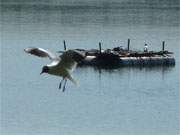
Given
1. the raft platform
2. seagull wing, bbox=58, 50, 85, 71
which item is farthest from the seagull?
the raft platform

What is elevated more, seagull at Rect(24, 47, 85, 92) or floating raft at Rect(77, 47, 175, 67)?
seagull at Rect(24, 47, 85, 92)

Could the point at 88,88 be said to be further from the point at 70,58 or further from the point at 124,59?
the point at 70,58

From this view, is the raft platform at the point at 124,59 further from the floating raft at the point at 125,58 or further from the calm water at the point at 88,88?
the calm water at the point at 88,88

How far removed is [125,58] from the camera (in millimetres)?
72688

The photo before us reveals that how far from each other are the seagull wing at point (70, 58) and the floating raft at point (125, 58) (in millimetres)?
63467

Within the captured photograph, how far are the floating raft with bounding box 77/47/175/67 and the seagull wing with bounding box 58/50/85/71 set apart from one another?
208 feet

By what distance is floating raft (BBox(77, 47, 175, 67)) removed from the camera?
236ft

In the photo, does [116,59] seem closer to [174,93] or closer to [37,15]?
[174,93]

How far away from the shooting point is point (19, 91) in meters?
58.0

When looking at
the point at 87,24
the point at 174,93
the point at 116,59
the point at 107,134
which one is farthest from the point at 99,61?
the point at 87,24

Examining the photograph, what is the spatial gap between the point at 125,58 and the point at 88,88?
12.1 metres

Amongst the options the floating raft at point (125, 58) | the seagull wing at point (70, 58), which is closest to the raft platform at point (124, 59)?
the floating raft at point (125, 58)

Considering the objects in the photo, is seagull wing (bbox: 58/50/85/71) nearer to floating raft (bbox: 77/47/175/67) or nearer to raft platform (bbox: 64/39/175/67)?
floating raft (bbox: 77/47/175/67)

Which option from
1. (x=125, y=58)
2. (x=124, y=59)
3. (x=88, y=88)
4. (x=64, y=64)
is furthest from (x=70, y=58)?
(x=125, y=58)
